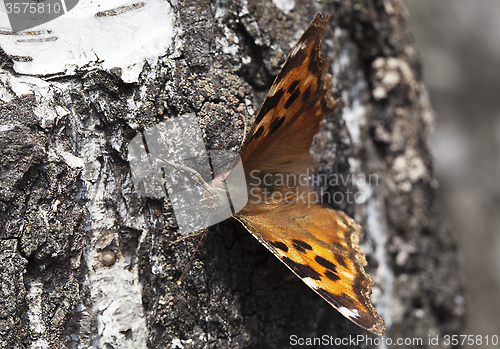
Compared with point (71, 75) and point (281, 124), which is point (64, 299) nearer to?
point (71, 75)

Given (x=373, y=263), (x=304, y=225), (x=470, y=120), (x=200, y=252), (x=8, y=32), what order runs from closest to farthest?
1. (x=8, y=32)
2. (x=200, y=252)
3. (x=304, y=225)
4. (x=373, y=263)
5. (x=470, y=120)

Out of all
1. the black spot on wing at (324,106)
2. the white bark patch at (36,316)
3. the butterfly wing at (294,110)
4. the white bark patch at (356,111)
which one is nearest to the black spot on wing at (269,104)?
the butterfly wing at (294,110)

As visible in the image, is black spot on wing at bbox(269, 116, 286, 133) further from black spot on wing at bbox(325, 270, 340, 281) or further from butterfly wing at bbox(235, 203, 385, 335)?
black spot on wing at bbox(325, 270, 340, 281)

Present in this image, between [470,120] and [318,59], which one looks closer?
[318,59]

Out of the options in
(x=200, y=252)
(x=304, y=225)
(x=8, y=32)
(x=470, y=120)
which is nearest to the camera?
(x=8, y=32)

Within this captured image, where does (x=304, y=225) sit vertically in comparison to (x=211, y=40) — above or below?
below

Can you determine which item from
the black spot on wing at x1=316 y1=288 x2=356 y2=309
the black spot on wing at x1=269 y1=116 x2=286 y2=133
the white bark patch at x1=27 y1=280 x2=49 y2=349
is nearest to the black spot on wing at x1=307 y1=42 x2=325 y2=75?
the black spot on wing at x1=269 y1=116 x2=286 y2=133

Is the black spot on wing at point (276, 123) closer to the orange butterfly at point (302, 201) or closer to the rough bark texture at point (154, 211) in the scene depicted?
the orange butterfly at point (302, 201)

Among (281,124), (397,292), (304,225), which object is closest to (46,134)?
(281,124)
